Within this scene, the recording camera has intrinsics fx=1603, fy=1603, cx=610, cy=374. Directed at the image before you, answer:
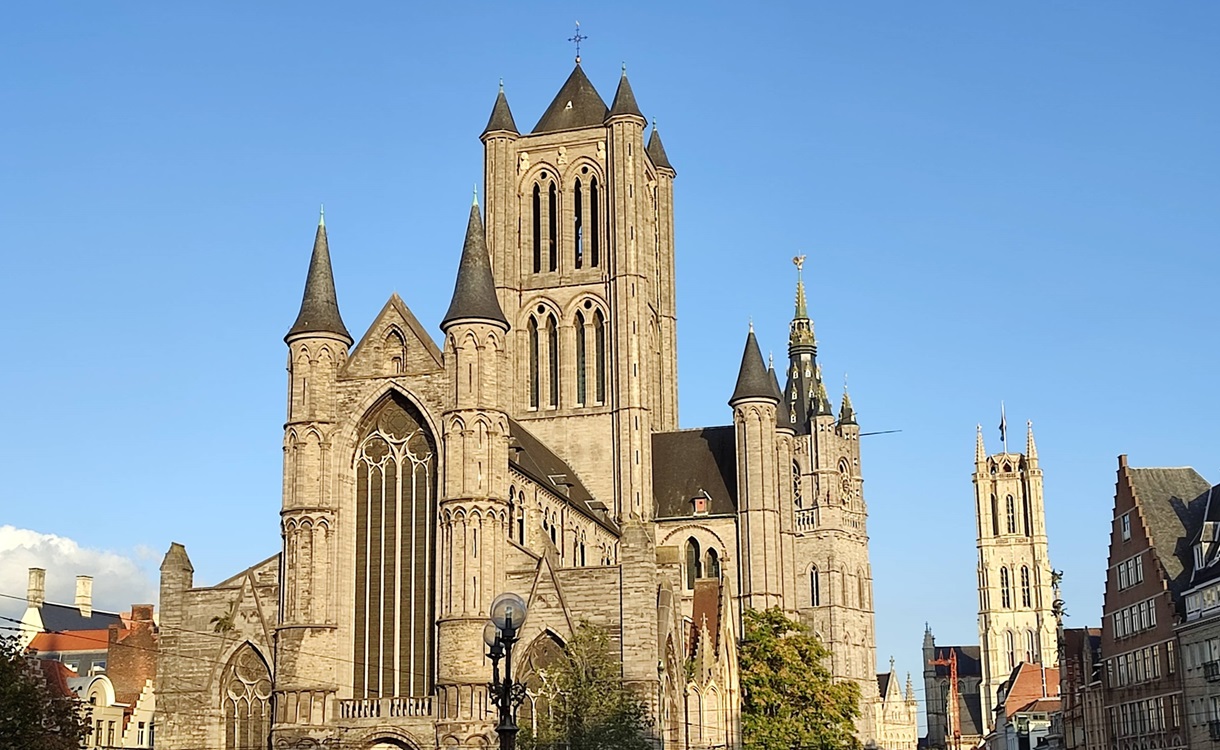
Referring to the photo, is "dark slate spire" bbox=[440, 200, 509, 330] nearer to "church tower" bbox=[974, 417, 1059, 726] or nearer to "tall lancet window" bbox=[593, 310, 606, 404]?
"tall lancet window" bbox=[593, 310, 606, 404]

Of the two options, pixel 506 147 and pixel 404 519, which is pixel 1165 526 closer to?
pixel 404 519

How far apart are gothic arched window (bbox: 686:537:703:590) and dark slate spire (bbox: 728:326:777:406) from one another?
6.99m

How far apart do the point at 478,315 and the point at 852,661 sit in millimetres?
51094

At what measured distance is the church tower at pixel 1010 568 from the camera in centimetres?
16200

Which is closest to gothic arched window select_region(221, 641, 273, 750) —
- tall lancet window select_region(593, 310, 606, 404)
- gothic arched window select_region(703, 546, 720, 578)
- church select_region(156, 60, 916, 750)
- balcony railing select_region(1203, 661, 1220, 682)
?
church select_region(156, 60, 916, 750)

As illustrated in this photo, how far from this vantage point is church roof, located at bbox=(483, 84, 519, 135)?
80.3 meters

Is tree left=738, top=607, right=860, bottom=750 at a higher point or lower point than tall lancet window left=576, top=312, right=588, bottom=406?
lower

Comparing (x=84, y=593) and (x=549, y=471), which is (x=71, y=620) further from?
(x=549, y=471)

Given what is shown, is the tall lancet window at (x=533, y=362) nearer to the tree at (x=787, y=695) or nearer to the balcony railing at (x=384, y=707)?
the tree at (x=787, y=695)

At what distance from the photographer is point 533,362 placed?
78.4 m

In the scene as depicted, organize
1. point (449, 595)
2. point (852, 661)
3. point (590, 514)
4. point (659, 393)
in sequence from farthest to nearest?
1. point (852, 661)
2. point (659, 393)
3. point (590, 514)
4. point (449, 595)

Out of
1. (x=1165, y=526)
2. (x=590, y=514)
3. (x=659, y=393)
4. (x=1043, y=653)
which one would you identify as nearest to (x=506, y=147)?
(x=659, y=393)

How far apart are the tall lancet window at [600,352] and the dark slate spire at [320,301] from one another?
1928 cm

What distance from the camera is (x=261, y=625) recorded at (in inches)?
2221
